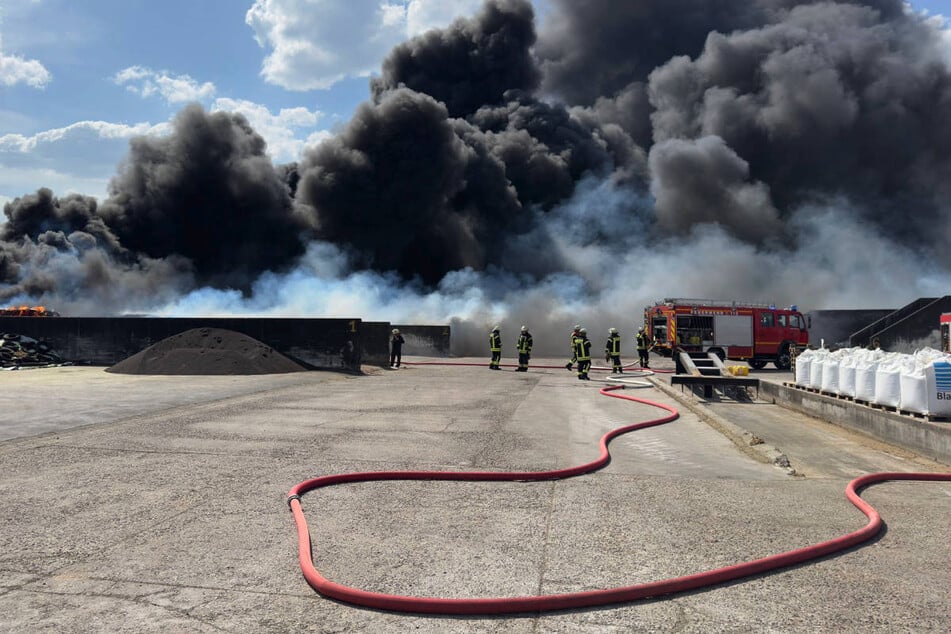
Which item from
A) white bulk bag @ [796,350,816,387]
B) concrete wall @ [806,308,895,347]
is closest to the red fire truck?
concrete wall @ [806,308,895,347]

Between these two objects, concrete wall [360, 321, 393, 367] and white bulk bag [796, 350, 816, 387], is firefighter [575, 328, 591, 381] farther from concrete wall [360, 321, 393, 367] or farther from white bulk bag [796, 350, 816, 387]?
concrete wall [360, 321, 393, 367]

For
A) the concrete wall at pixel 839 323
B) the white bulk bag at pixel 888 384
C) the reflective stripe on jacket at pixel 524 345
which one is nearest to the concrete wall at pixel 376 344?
the reflective stripe on jacket at pixel 524 345

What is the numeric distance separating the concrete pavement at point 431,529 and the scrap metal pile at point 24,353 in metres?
13.3

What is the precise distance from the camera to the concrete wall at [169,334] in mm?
20828

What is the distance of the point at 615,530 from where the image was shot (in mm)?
4879

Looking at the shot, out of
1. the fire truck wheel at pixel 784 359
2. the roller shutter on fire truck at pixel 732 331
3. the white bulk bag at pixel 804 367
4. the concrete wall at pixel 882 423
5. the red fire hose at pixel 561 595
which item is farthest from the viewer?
the fire truck wheel at pixel 784 359

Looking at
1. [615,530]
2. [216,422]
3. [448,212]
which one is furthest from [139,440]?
[448,212]

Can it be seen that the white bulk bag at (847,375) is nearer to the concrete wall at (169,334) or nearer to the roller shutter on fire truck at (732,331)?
the roller shutter on fire truck at (732,331)

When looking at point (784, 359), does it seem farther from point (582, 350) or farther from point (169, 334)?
point (169, 334)

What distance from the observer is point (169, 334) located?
70.3ft

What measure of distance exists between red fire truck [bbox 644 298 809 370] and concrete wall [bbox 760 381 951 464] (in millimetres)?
9189

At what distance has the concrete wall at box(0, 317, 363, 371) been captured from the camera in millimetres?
20828

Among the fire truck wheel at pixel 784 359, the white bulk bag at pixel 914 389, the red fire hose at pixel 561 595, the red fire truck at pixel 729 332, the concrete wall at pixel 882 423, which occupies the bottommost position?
the red fire hose at pixel 561 595

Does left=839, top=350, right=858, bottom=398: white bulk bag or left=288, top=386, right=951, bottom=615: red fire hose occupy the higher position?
left=839, top=350, right=858, bottom=398: white bulk bag
